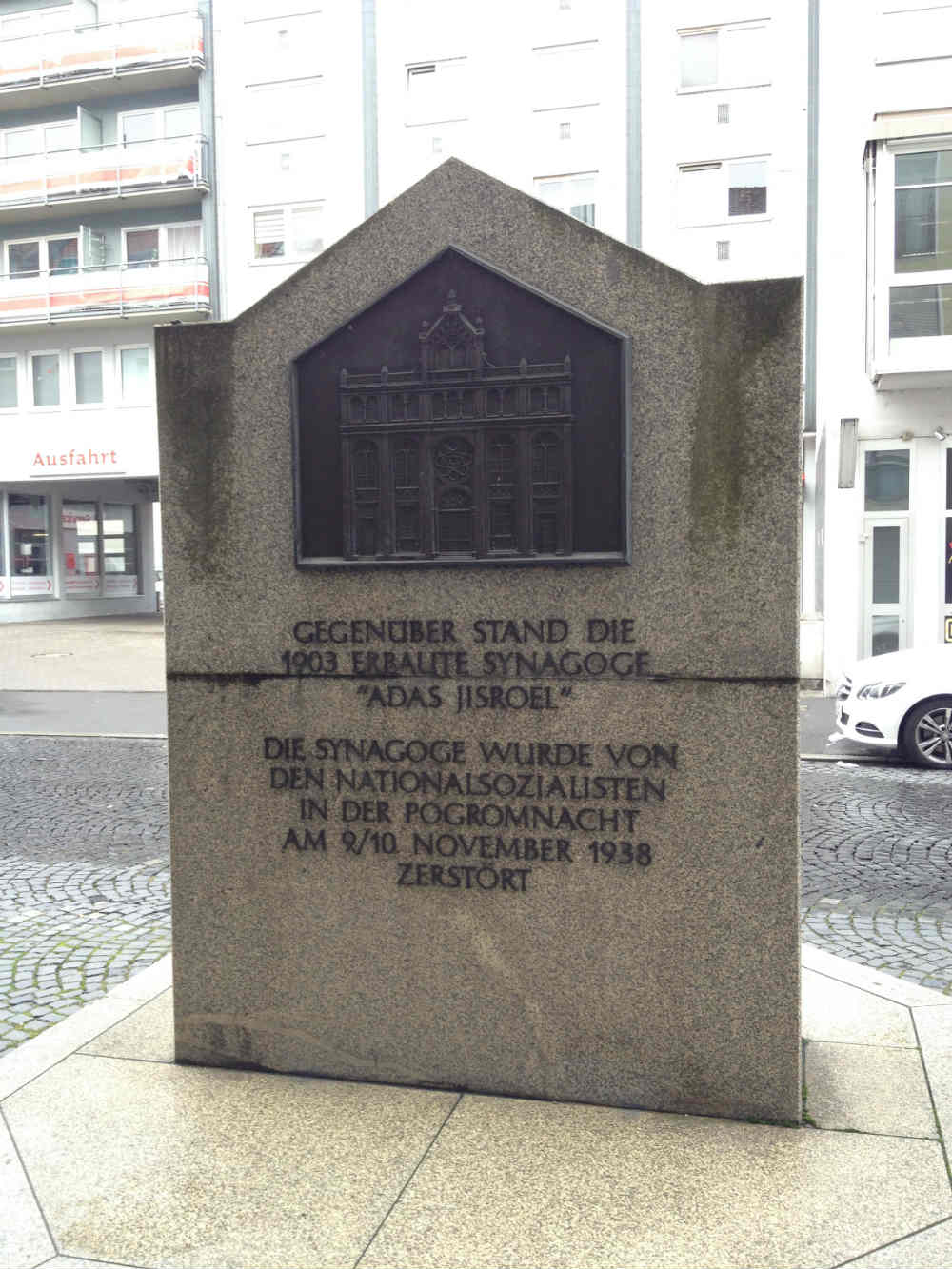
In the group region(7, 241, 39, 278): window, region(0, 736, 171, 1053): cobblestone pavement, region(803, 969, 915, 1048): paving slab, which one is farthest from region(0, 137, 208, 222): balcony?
region(803, 969, 915, 1048): paving slab

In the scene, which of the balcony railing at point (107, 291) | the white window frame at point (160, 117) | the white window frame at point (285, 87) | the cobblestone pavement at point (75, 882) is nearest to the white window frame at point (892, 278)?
the cobblestone pavement at point (75, 882)

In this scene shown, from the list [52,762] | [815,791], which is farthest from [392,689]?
[52,762]

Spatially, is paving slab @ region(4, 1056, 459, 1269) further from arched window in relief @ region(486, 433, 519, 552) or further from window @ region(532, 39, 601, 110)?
window @ region(532, 39, 601, 110)

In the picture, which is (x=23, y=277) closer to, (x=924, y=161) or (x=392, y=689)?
(x=924, y=161)

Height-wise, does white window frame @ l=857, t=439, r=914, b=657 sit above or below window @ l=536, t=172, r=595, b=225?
below

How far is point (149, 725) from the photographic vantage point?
14477 mm

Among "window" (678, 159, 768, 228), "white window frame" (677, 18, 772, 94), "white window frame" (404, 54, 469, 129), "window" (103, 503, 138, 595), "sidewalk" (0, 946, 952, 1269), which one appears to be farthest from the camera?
"window" (103, 503, 138, 595)

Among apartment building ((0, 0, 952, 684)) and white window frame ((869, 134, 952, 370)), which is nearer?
white window frame ((869, 134, 952, 370))

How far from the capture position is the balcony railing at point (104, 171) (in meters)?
32.8

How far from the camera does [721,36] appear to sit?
28.2m

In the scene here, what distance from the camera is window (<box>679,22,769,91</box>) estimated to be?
92.0 ft

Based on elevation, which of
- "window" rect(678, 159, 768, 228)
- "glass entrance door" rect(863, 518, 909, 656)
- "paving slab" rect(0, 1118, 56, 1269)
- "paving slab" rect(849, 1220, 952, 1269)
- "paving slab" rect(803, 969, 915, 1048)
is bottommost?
"paving slab" rect(803, 969, 915, 1048)

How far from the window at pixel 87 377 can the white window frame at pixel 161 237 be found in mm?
2999

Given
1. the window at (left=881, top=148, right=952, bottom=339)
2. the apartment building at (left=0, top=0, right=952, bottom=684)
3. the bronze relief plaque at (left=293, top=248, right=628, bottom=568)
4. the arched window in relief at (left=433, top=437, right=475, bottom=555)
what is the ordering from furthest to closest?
1. the apartment building at (left=0, top=0, right=952, bottom=684)
2. the window at (left=881, top=148, right=952, bottom=339)
3. the arched window in relief at (left=433, top=437, right=475, bottom=555)
4. the bronze relief plaque at (left=293, top=248, right=628, bottom=568)
